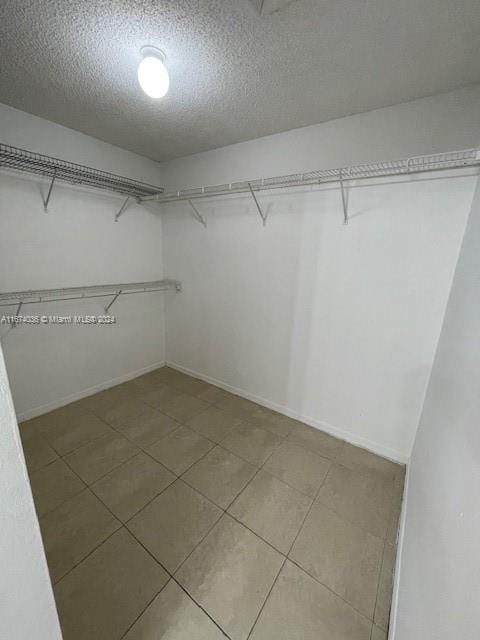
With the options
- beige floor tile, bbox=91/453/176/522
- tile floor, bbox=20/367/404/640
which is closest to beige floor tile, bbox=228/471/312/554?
tile floor, bbox=20/367/404/640

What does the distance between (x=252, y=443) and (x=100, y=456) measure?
1.10 meters

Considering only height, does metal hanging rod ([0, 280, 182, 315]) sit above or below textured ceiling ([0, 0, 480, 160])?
below

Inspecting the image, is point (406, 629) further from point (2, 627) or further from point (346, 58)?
point (346, 58)

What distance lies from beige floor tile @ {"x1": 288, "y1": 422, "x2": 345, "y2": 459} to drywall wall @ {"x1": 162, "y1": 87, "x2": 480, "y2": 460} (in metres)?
0.08

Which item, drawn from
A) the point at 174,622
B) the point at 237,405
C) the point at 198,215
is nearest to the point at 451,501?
the point at 174,622

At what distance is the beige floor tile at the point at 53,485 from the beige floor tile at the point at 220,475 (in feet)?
2.20

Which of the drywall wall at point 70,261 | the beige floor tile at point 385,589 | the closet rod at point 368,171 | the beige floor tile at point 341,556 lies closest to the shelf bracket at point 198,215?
the closet rod at point 368,171

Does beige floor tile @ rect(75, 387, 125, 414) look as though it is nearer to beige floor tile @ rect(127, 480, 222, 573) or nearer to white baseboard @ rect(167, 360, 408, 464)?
white baseboard @ rect(167, 360, 408, 464)

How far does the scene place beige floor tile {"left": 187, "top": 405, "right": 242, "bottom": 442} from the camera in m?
2.05

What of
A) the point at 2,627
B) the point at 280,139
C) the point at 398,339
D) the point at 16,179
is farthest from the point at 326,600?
the point at 16,179

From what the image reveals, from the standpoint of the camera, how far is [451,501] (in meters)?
0.71

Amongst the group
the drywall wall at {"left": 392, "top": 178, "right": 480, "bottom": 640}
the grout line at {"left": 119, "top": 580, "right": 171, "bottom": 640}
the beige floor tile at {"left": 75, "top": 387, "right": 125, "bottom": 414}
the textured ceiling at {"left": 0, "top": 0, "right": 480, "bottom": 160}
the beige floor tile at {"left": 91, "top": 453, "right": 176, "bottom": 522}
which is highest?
the textured ceiling at {"left": 0, "top": 0, "right": 480, "bottom": 160}

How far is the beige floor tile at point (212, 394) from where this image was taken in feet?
8.33

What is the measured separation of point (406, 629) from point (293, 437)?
1255 mm
